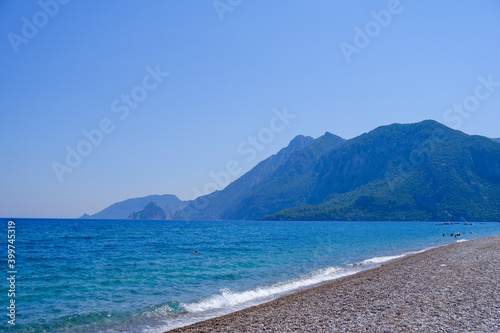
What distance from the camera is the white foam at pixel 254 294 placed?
16448 mm

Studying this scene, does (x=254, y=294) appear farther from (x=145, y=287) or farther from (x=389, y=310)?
(x=389, y=310)

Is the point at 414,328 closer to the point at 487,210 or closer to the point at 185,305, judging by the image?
the point at 185,305

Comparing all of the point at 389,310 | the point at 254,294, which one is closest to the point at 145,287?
the point at 254,294

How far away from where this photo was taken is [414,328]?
364 inches

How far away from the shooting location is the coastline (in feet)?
31.8

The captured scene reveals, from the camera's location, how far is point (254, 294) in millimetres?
18547

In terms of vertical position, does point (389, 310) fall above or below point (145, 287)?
below

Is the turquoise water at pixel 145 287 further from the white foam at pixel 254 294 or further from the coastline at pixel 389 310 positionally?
the coastline at pixel 389 310

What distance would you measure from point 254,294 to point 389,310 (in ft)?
28.9

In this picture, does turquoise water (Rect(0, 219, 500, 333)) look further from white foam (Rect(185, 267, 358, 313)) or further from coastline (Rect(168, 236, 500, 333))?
coastline (Rect(168, 236, 500, 333))

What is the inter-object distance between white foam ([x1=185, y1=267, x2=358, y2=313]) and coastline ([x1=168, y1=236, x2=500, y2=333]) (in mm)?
A: 3181

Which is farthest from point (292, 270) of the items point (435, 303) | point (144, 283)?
point (435, 303)

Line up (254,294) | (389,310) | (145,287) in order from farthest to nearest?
(145,287)
(254,294)
(389,310)

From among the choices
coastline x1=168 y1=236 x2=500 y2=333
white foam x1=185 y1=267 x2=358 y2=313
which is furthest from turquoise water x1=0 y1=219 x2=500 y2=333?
coastline x1=168 y1=236 x2=500 y2=333
